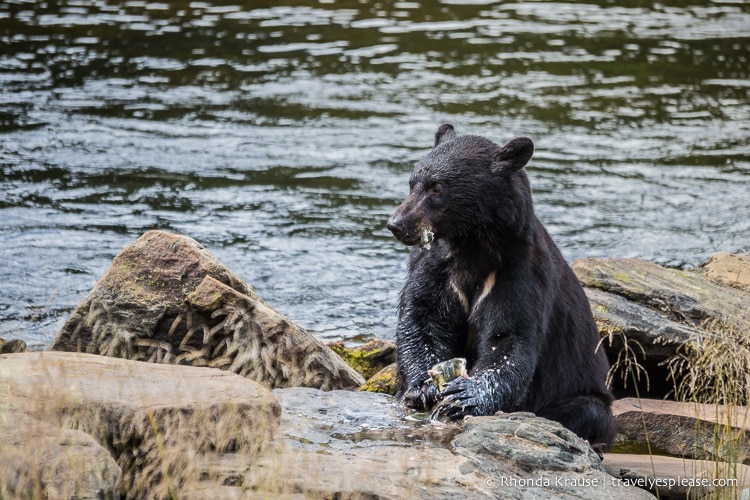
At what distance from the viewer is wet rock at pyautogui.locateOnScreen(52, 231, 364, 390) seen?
6.00 meters

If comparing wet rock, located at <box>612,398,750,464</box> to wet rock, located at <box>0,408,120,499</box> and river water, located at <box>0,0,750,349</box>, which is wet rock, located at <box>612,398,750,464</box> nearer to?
river water, located at <box>0,0,750,349</box>

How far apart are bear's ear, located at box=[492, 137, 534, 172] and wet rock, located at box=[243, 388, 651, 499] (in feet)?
4.46

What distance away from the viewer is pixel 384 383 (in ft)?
21.5

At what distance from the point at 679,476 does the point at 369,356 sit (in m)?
2.66

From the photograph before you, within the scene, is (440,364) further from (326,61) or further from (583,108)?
(326,61)

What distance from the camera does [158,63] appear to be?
16.0 m

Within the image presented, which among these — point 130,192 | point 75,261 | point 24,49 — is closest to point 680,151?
point 130,192

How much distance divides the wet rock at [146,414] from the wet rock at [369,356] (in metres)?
3.02

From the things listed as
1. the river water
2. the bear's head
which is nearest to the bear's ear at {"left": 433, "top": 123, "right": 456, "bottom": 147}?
the bear's head

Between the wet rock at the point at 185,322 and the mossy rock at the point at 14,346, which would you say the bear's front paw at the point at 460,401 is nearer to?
the wet rock at the point at 185,322

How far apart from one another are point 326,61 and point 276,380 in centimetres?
1081

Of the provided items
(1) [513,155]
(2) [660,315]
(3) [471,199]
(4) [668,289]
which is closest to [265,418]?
(3) [471,199]

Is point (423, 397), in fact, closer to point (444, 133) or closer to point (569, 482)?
point (569, 482)

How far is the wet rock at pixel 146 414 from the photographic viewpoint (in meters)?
3.89
